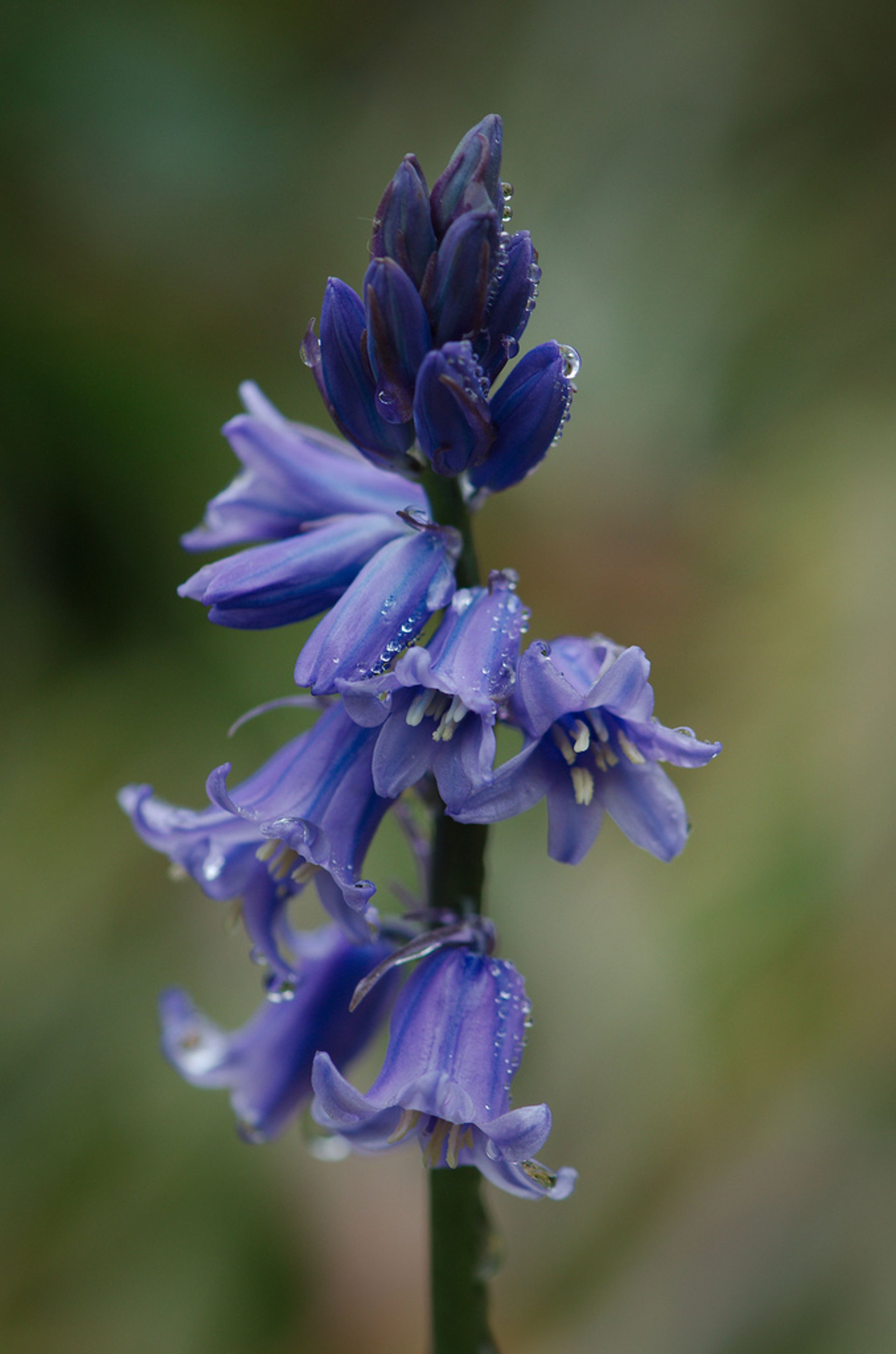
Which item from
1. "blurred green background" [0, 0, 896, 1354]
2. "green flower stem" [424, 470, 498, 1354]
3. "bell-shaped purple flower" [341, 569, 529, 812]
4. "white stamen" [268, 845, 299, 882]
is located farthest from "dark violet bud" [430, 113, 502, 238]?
"blurred green background" [0, 0, 896, 1354]

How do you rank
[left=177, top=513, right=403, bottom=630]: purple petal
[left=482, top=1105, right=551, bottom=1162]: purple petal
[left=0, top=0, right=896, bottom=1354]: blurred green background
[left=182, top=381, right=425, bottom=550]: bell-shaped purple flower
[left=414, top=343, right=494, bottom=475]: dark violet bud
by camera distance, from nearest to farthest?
[left=482, top=1105, right=551, bottom=1162]: purple petal < [left=414, top=343, right=494, bottom=475]: dark violet bud < [left=177, top=513, right=403, bottom=630]: purple petal < [left=182, top=381, right=425, bottom=550]: bell-shaped purple flower < [left=0, top=0, right=896, bottom=1354]: blurred green background

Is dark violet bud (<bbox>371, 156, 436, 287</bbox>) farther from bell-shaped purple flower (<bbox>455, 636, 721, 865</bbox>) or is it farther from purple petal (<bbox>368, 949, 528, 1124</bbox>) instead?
purple petal (<bbox>368, 949, 528, 1124</bbox>)

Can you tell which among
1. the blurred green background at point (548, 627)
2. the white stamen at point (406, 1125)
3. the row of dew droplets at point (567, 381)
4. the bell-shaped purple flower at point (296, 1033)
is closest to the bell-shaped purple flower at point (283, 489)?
the row of dew droplets at point (567, 381)

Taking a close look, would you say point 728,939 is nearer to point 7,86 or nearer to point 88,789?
point 88,789

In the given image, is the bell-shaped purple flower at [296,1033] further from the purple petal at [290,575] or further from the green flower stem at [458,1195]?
the purple petal at [290,575]

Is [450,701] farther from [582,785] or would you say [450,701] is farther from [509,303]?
[509,303]

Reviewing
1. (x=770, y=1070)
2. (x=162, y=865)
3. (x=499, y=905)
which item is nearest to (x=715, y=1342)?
(x=770, y=1070)

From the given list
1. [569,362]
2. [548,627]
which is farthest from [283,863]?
[548,627]
